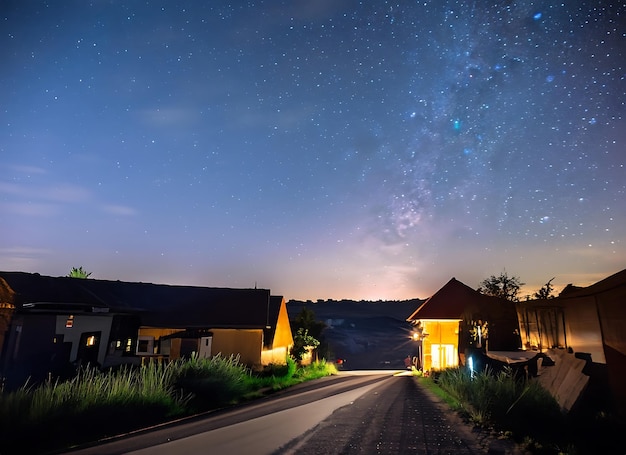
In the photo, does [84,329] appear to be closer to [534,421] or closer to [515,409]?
[515,409]

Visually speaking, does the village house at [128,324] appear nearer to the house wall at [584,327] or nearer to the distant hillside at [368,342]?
the distant hillside at [368,342]

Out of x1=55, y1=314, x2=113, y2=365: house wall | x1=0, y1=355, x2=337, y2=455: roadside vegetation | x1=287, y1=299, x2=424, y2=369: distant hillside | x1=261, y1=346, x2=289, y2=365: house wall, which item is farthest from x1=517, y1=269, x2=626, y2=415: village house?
x1=287, y1=299, x2=424, y2=369: distant hillside

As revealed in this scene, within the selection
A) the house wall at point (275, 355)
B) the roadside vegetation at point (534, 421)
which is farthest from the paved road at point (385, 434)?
the house wall at point (275, 355)

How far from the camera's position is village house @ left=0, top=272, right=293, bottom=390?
651 inches

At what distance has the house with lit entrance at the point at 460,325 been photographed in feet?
73.1

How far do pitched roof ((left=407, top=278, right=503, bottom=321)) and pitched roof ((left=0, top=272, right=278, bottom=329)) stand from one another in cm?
1191

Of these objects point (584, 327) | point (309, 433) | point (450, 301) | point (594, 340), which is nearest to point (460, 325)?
point (450, 301)

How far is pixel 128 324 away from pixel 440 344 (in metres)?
21.9

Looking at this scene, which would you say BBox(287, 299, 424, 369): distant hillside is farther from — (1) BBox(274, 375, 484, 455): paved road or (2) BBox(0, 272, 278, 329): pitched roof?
(1) BBox(274, 375, 484, 455): paved road

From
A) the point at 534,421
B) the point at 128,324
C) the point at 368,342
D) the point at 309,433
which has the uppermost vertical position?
the point at 128,324

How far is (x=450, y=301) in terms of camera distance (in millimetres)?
31344

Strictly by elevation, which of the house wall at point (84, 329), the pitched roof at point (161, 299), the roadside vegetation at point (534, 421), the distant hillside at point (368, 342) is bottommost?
the distant hillside at point (368, 342)

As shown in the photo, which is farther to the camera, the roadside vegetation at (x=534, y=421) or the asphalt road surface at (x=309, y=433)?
the roadside vegetation at (x=534, y=421)

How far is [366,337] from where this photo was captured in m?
72.2
